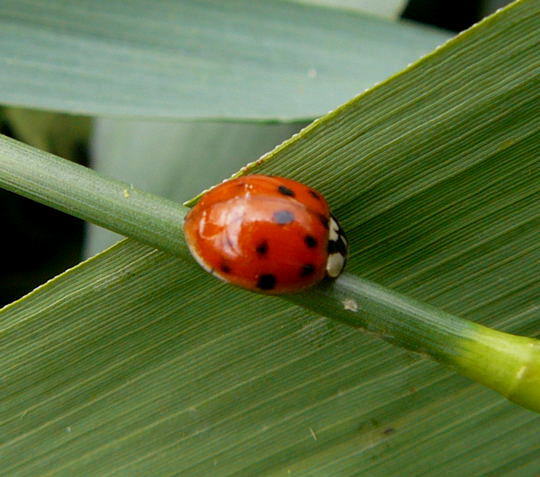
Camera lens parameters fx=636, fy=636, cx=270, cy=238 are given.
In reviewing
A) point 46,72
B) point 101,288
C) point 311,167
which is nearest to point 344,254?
point 311,167

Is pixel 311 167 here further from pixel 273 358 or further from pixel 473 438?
pixel 473 438

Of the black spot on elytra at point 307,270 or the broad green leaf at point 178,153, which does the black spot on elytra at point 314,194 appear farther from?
the broad green leaf at point 178,153

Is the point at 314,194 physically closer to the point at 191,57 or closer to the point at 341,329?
the point at 341,329

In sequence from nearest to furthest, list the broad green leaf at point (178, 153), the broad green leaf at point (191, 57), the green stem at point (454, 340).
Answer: the green stem at point (454, 340)
the broad green leaf at point (191, 57)
the broad green leaf at point (178, 153)

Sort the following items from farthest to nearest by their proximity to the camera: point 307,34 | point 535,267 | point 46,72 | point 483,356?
1. point 307,34
2. point 46,72
3. point 535,267
4. point 483,356

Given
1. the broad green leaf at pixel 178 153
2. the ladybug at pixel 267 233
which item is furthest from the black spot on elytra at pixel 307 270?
the broad green leaf at pixel 178 153

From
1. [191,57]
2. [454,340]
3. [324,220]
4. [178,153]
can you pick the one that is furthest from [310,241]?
[178,153]

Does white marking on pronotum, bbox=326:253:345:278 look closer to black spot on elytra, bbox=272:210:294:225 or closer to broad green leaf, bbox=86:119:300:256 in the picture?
black spot on elytra, bbox=272:210:294:225
